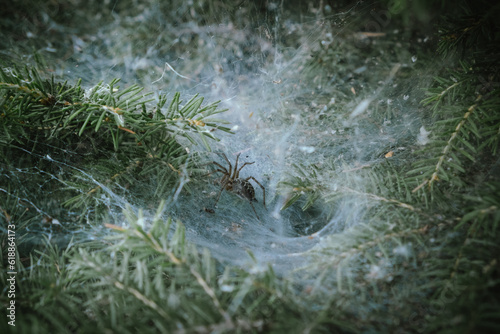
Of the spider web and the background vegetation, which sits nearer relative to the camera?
the background vegetation

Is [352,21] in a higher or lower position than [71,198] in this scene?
higher

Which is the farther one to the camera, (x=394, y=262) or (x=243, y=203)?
(x=243, y=203)

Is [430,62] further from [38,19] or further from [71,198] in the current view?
[38,19]

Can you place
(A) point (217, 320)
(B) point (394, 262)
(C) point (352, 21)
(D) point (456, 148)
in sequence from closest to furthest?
(A) point (217, 320)
(B) point (394, 262)
(D) point (456, 148)
(C) point (352, 21)

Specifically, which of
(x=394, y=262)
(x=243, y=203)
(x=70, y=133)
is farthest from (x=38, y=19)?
(x=394, y=262)

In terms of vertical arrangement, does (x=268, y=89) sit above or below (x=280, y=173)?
above

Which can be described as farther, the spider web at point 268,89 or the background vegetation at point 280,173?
the spider web at point 268,89

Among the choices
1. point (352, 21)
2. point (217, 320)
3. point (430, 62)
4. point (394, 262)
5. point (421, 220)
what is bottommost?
point (217, 320)

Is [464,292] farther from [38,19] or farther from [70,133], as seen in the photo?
[38,19]

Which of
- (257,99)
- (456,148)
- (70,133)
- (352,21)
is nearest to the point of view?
(456,148)

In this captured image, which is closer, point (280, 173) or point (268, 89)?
point (280, 173)
